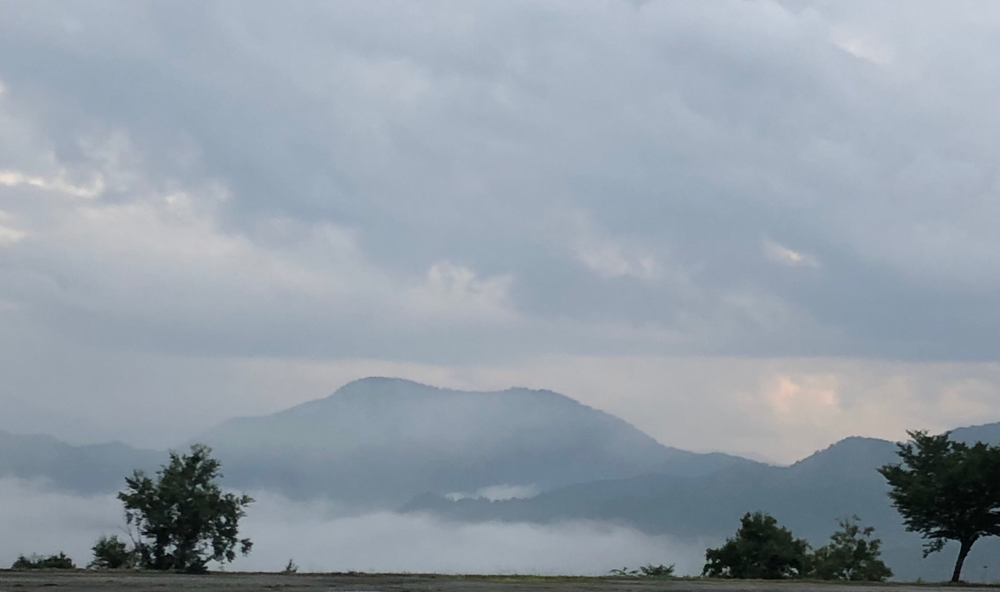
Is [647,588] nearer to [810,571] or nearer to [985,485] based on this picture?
[985,485]

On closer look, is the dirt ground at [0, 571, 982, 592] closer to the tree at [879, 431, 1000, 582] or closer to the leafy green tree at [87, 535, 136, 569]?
the tree at [879, 431, 1000, 582]

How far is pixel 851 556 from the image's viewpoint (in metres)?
99.7

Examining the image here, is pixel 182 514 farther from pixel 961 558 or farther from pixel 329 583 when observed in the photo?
pixel 961 558

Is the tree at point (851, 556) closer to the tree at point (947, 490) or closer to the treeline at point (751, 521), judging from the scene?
the treeline at point (751, 521)

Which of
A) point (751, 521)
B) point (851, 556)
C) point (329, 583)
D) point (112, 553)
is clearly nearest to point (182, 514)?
point (112, 553)

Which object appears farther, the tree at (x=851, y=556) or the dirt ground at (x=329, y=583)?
the tree at (x=851, y=556)

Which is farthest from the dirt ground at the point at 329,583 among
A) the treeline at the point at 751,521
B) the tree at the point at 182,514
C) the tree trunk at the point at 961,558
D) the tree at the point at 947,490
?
the tree at the point at 182,514

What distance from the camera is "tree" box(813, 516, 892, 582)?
302ft

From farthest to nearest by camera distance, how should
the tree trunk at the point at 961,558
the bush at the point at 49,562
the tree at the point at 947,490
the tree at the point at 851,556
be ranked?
the tree at the point at 851,556
the bush at the point at 49,562
the tree at the point at 947,490
the tree trunk at the point at 961,558

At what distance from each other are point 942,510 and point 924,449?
4.03m

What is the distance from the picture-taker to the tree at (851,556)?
92188 mm

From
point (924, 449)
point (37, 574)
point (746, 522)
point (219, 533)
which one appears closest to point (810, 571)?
point (746, 522)

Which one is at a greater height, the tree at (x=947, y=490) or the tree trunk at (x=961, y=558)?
the tree at (x=947, y=490)

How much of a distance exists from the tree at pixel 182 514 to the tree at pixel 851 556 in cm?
4992
